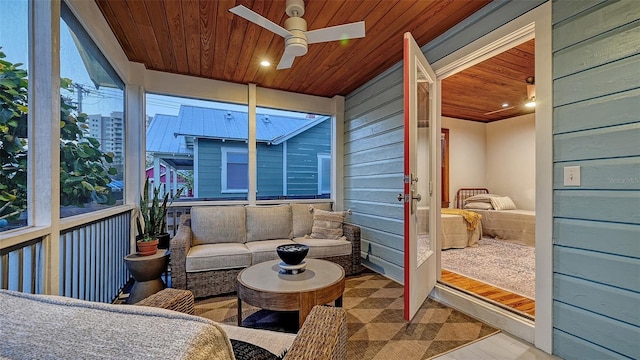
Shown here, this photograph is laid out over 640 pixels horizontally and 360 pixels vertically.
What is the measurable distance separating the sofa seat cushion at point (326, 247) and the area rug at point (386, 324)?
19.8 inches

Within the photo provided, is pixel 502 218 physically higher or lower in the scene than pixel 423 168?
lower

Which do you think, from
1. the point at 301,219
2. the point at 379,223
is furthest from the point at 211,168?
the point at 379,223

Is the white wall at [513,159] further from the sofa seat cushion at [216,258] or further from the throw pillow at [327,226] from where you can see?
the sofa seat cushion at [216,258]

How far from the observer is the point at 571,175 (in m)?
1.73

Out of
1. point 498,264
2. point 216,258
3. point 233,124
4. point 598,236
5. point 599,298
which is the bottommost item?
point 498,264

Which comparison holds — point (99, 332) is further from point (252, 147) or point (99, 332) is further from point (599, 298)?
point (252, 147)

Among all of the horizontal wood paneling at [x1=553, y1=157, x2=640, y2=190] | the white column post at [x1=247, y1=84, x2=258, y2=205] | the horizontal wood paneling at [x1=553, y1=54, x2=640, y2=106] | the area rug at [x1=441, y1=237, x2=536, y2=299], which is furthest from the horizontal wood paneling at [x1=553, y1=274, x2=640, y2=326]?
the white column post at [x1=247, y1=84, x2=258, y2=205]

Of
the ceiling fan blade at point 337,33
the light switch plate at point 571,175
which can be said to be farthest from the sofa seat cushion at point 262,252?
the light switch plate at point 571,175

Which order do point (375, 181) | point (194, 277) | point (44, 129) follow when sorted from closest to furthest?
1. point (44, 129)
2. point (194, 277)
3. point (375, 181)

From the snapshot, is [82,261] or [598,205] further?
[82,261]

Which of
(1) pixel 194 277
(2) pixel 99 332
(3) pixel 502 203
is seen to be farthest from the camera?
(3) pixel 502 203

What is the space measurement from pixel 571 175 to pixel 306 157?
150 inches

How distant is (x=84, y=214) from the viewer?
2.10 meters

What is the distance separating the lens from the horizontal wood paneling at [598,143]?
1.50 meters
